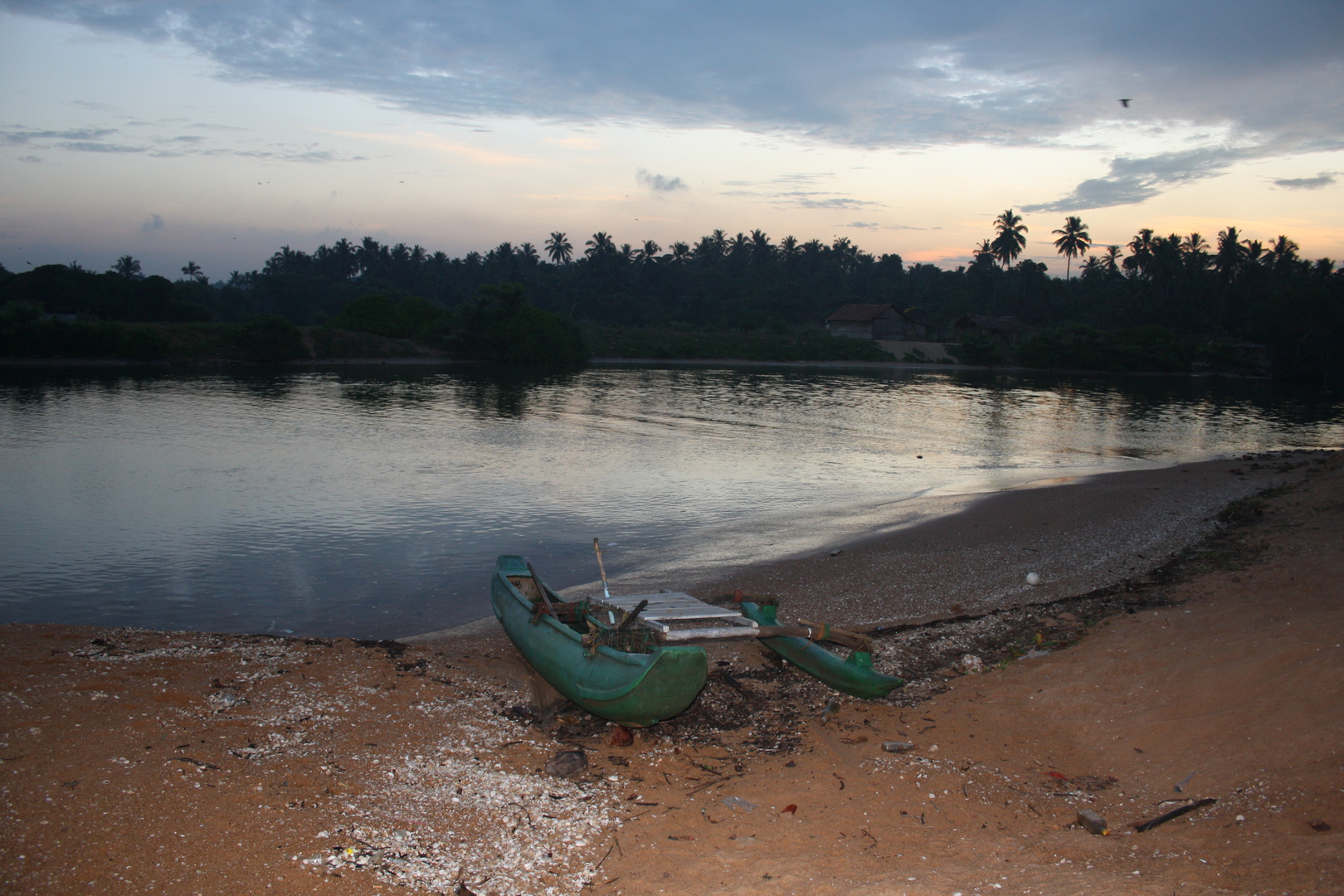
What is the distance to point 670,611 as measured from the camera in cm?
832

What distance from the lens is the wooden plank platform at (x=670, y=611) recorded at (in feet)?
26.2

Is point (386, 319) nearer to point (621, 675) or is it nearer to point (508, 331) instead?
point (508, 331)

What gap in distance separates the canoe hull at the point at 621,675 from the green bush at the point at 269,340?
2709 inches

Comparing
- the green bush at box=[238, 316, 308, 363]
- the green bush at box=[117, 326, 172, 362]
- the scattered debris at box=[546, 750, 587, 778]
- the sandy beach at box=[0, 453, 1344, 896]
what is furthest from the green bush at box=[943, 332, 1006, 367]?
the scattered debris at box=[546, 750, 587, 778]

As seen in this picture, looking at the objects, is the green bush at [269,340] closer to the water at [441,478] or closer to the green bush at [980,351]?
the water at [441,478]

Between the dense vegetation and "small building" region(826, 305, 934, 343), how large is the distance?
130 inches

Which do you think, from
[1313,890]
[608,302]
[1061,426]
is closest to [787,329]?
[608,302]

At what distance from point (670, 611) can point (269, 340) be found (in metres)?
69.5

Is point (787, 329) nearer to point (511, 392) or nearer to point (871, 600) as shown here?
point (511, 392)

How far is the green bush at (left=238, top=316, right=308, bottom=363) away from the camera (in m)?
66.4

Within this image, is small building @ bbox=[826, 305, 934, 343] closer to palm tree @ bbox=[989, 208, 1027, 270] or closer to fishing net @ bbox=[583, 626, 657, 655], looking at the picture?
palm tree @ bbox=[989, 208, 1027, 270]

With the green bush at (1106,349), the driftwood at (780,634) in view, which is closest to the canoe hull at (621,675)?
the driftwood at (780,634)

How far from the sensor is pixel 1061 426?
3659 cm

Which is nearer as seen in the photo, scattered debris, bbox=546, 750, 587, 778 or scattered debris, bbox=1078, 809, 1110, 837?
scattered debris, bbox=1078, 809, 1110, 837
